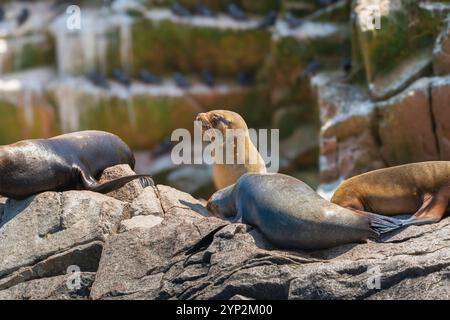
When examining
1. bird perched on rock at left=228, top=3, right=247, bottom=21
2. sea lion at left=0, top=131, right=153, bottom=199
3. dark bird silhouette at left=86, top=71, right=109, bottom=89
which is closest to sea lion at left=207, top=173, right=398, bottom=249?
sea lion at left=0, top=131, right=153, bottom=199

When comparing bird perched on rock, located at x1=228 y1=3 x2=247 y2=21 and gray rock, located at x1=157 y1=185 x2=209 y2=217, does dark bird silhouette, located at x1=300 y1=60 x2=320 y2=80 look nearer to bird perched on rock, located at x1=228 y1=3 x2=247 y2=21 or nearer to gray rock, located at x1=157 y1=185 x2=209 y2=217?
bird perched on rock, located at x1=228 y1=3 x2=247 y2=21

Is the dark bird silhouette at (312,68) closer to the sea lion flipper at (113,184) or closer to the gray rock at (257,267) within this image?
the sea lion flipper at (113,184)

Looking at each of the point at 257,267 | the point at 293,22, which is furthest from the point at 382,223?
the point at 293,22

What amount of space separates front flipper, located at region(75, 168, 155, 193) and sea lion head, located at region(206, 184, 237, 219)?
73 cm

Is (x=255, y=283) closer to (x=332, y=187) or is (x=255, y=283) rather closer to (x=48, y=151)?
(x=48, y=151)

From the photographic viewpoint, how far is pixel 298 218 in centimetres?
620

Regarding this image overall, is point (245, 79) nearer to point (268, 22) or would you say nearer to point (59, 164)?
point (268, 22)

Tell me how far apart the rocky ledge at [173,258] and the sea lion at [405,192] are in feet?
0.49

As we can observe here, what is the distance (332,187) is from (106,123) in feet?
23.4

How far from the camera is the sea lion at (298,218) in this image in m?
6.16

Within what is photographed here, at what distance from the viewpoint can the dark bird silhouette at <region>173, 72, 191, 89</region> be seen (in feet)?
62.5

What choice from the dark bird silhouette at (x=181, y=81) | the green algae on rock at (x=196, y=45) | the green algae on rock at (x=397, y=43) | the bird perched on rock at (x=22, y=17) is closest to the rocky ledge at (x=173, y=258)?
the green algae on rock at (x=397, y=43)

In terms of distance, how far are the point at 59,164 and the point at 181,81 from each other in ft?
38.2
